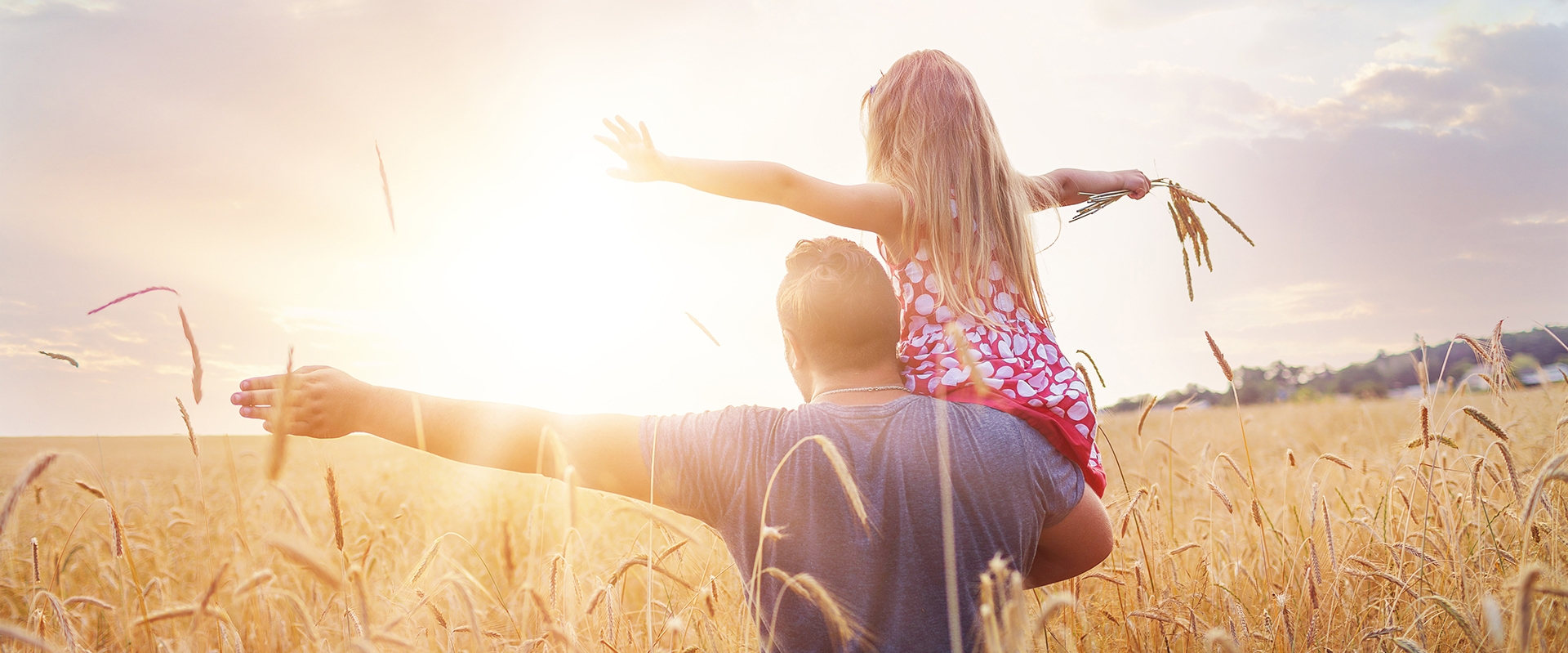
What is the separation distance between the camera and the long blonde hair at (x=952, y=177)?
2.20 metres

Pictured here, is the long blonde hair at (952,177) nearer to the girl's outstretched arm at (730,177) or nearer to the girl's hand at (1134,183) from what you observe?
the girl's outstretched arm at (730,177)

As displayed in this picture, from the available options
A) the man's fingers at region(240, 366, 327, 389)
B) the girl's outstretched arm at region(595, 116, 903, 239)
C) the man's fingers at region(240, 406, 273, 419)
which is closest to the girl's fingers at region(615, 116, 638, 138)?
the girl's outstretched arm at region(595, 116, 903, 239)

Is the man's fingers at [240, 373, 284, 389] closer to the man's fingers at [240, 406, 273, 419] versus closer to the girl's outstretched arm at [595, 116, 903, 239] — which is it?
the man's fingers at [240, 406, 273, 419]

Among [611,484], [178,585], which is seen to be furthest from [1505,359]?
[178,585]

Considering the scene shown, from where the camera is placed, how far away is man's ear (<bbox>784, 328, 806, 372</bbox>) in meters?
2.16

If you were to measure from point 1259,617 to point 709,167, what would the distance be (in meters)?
2.66

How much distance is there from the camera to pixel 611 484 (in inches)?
75.8

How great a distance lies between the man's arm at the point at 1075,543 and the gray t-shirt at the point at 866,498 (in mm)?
276

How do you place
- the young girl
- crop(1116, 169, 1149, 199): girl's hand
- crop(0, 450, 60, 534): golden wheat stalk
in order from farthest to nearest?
1. crop(1116, 169, 1149, 199): girl's hand
2. the young girl
3. crop(0, 450, 60, 534): golden wheat stalk

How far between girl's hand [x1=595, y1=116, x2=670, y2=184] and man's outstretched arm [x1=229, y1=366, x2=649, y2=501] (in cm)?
67

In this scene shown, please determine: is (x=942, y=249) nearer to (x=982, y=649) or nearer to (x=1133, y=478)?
(x=982, y=649)

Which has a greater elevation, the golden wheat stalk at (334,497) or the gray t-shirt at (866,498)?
the golden wheat stalk at (334,497)

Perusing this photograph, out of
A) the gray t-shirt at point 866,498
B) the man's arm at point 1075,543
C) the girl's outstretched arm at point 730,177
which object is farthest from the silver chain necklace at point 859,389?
the man's arm at point 1075,543

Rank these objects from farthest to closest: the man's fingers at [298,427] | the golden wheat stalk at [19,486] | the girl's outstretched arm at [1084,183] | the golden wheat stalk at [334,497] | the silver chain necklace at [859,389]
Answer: the girl's outstretched arm at [1084,183]
the silver chain necklace at [859,389]
the man's fingers at [298,427]
the golden wheat stalk at [334,497]
the golden wheat stalk at [19,486]
